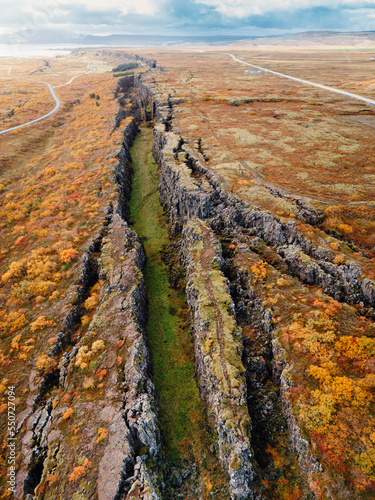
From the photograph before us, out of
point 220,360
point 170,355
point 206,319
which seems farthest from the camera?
point 170,355

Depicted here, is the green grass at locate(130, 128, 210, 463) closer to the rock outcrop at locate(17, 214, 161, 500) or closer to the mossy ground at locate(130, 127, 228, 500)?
the mossy ground at locate(130, 127, 228, 500)

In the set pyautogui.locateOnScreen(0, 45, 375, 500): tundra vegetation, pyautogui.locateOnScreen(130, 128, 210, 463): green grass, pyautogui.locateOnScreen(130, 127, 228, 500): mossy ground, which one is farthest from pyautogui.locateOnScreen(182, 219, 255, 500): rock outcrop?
pyautogui.locateOnScreen(130, 128, 210, 463): green grass

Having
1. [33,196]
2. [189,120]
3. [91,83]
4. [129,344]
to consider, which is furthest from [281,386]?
[91,83]

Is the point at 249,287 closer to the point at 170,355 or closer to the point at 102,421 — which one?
the point at 170,355

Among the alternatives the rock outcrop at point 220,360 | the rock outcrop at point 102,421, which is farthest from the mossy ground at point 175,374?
the rock outcrop at point 102,421

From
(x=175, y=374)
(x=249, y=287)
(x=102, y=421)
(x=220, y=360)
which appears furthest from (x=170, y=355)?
(x=249, y=287)

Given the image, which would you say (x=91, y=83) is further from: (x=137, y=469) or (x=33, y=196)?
(x=137, y=469)

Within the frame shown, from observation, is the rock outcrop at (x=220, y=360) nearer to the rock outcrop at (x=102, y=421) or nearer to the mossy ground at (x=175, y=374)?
the mossy ground at (x=175, y=374)
